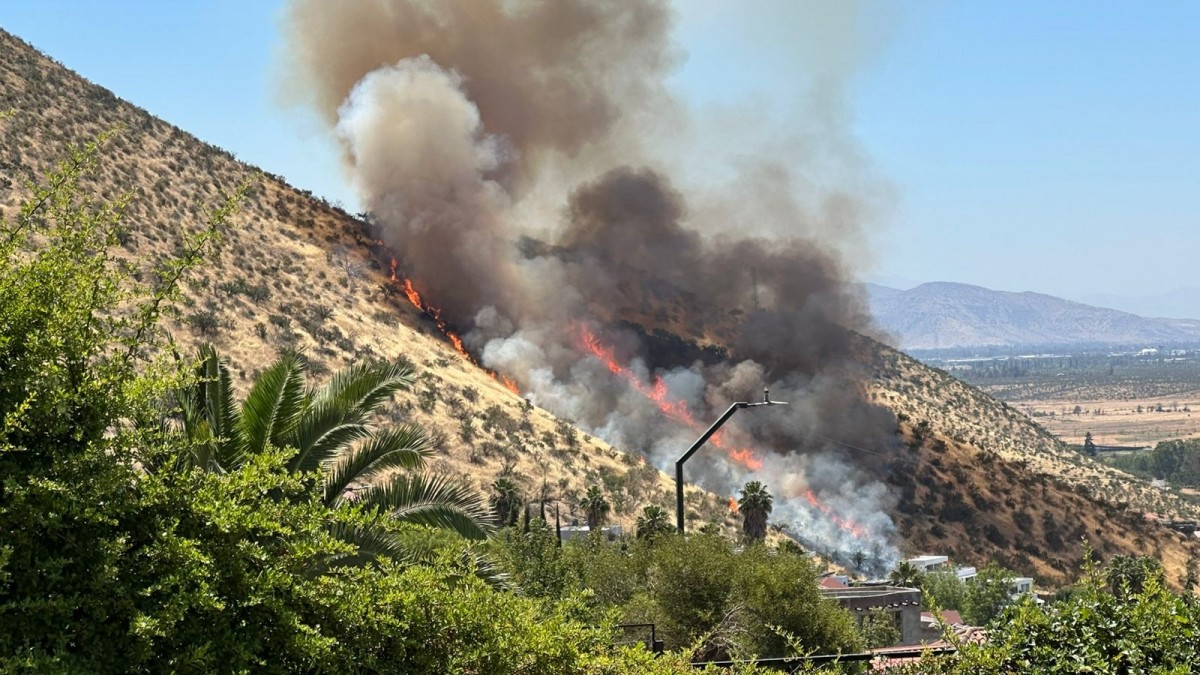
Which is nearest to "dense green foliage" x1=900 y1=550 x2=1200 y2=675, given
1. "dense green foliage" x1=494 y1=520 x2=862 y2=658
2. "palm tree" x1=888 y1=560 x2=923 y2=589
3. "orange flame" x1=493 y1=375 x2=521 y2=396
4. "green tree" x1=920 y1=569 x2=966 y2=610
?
"dense green foliage" x1=494 y1=520 x2=862 y2=658

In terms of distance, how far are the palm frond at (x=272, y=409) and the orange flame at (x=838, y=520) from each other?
59.5 meters

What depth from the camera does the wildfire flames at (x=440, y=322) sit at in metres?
64.2

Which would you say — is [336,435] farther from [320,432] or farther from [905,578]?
[905,578]

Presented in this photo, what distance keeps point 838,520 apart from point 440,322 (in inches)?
1025

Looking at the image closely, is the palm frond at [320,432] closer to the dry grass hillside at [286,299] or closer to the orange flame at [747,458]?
the dry grass hillside at [286,299]

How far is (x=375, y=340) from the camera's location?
182 ft

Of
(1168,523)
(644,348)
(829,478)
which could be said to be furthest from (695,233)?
(1168,523)

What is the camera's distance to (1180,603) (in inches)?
312

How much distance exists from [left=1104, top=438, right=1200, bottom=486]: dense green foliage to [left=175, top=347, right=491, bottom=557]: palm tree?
14934 cm

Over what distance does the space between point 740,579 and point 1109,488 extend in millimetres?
92028

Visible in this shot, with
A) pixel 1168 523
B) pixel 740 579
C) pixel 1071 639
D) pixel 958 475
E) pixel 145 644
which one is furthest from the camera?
pixel 1168 523

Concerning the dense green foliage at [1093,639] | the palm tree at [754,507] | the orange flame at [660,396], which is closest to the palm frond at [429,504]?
the dense green foliage at [1093,639]

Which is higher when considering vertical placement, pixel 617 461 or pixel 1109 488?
pixel 617 461

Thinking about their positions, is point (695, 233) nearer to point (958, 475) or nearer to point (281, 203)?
point (958, 475)
